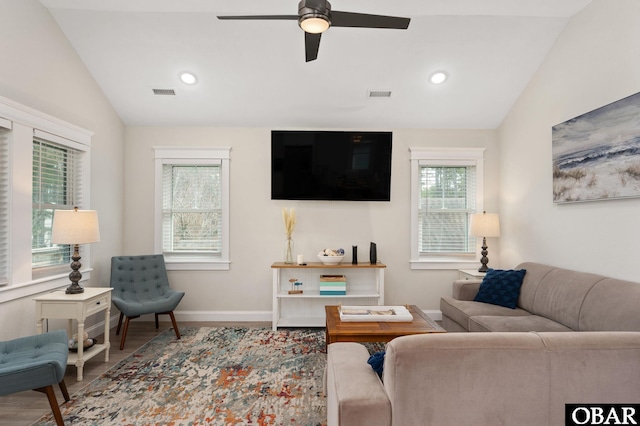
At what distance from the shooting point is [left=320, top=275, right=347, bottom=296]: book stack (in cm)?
424

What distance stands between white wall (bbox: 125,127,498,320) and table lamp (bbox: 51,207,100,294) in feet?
4.57

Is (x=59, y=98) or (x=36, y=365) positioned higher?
(x=59, y=98)

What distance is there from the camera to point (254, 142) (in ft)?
15.0

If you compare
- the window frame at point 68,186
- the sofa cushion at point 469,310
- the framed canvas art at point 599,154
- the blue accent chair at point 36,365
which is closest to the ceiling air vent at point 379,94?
the framed canvas art at point 599,154

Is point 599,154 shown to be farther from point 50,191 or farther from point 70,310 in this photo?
point 50,191

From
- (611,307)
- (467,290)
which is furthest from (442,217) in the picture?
(611,307)

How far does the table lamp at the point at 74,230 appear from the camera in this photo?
2990mm

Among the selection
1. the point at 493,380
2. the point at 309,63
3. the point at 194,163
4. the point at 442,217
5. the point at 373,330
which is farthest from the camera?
the point at 442,217

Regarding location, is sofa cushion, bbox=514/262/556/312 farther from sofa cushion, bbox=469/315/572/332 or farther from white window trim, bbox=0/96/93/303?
white window trim, bbox=0/96/93/303

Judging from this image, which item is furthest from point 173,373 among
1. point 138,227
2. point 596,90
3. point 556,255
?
point 596,90

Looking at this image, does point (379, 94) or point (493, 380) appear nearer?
point (493, 380)

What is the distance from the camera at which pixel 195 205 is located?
461 centimetres

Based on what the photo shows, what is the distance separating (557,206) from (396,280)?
1.97m

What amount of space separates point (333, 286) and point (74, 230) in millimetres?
2662
